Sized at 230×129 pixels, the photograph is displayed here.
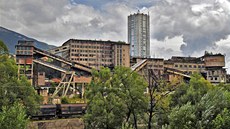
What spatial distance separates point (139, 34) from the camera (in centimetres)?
16675

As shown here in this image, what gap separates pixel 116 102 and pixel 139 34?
13908 centimetres

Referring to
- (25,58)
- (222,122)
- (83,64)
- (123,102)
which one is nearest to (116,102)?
(123,102)

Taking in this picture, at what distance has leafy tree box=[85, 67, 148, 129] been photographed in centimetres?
2934

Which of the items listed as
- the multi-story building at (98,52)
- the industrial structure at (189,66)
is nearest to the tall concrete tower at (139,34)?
the industrial structure at (189,66)

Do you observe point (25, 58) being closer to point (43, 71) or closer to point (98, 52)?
point (43, 71)

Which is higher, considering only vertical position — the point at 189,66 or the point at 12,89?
the point at 189,66

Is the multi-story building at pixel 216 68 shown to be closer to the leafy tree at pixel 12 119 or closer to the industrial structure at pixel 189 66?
the industrial structure at pixel 189 66

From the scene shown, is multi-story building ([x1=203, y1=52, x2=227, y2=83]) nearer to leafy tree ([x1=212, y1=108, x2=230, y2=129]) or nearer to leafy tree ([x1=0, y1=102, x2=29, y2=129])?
leafy tree ([x1=212, y1=108, x2=230, y2=129])

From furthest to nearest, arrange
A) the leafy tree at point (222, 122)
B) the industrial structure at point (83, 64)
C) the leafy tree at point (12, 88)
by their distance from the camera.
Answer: the industrial structure at point (83, 64)
the leafy tree at point (12, 88)
the leafy tree at point (222, 122)

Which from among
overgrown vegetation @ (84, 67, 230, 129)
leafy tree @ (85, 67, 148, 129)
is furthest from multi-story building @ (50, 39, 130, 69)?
leafy tree @ (85, 67, 148, 129)

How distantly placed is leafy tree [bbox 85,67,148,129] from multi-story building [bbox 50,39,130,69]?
6137 centimetres

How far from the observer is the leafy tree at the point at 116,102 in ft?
96.3

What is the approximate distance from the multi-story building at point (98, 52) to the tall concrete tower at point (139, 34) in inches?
2636

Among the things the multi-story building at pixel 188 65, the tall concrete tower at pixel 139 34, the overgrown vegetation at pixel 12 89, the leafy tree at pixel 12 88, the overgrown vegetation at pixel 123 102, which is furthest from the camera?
the tall concrete tower at pixel 139 34
